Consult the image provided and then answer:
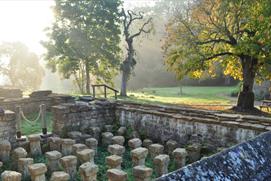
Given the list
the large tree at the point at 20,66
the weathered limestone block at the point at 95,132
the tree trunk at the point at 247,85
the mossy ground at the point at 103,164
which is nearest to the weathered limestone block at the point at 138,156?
the mossy ground at the point at 103,164

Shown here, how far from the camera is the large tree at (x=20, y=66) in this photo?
3052cm

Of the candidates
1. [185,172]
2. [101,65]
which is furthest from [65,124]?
[101,65]

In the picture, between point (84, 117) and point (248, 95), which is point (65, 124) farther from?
point (248, 95)

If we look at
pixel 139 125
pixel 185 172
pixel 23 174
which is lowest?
pixel 23 174

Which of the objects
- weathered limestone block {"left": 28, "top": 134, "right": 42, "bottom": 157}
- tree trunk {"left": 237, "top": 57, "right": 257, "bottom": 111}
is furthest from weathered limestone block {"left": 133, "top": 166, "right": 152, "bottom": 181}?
tree trunk {"left": 237, "top": 57, "right": 257, "bottom": 111}

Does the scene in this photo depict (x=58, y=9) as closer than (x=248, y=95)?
No

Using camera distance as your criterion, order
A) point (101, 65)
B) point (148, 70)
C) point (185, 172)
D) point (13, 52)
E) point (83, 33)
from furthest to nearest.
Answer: point (148, 70), point (13, 52), point (101, 65), point (83, 33), point (185, 172)

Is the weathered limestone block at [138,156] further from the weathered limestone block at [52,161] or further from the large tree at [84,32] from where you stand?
the large tree at [84,32]

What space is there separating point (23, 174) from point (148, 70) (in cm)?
3198

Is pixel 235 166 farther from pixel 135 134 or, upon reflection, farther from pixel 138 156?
pixel 135 134

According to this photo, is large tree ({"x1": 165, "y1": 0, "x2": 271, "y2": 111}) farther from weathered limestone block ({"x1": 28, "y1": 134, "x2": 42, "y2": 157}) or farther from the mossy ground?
weathered limestone block ({"x1": 28, "y1": 134, "x2": 42, "y2": 157})

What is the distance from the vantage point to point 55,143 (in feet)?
28.2

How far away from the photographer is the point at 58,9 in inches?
890

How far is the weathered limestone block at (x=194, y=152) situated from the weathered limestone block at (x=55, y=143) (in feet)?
12.1
